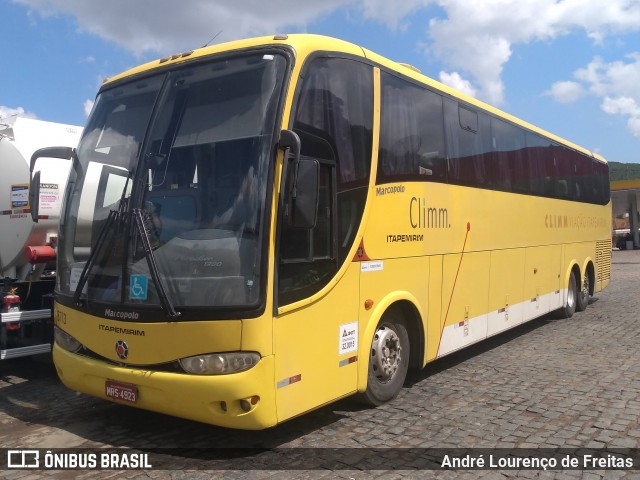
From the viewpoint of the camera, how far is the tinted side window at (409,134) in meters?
5.86

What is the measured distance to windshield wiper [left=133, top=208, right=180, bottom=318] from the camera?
4.34 metres

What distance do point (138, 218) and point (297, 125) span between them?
150 cm

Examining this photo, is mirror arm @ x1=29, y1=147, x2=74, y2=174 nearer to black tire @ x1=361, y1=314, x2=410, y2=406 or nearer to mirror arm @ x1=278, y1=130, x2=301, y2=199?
mirror arm @ x1=278, y1=130, x2=301, y2=199

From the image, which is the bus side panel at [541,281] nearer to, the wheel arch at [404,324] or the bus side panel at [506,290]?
the bus side panel at [506,290]

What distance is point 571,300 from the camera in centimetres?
1226

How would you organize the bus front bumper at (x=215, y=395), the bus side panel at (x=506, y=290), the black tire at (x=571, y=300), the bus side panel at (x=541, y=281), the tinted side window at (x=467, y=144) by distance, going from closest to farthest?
the bus front bumper at (x=215, y=395)
the tinted side window at (x=467, y=144)
the bus side panel at (x=506, y=290)
the bus side panel at (x=541, y=281)
the black tire at (x=571, y=300)

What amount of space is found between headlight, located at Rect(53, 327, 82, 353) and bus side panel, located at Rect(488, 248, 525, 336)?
5.56 m

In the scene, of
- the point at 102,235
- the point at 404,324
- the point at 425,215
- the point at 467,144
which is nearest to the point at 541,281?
the point at 467,144

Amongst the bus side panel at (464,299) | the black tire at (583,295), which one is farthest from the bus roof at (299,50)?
the black tire at (583,295)

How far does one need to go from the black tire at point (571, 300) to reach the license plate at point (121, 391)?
31.8ft

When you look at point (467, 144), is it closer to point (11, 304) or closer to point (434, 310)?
point (434, 310)

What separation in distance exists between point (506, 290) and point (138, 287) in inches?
237

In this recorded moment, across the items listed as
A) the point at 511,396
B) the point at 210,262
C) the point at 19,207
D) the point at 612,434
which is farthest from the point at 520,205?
the point at 19,207

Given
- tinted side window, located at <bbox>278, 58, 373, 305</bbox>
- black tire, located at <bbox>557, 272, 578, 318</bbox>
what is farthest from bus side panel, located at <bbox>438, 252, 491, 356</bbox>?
black tire, located at <bbox>557, 272, 578, 318</bbox>
